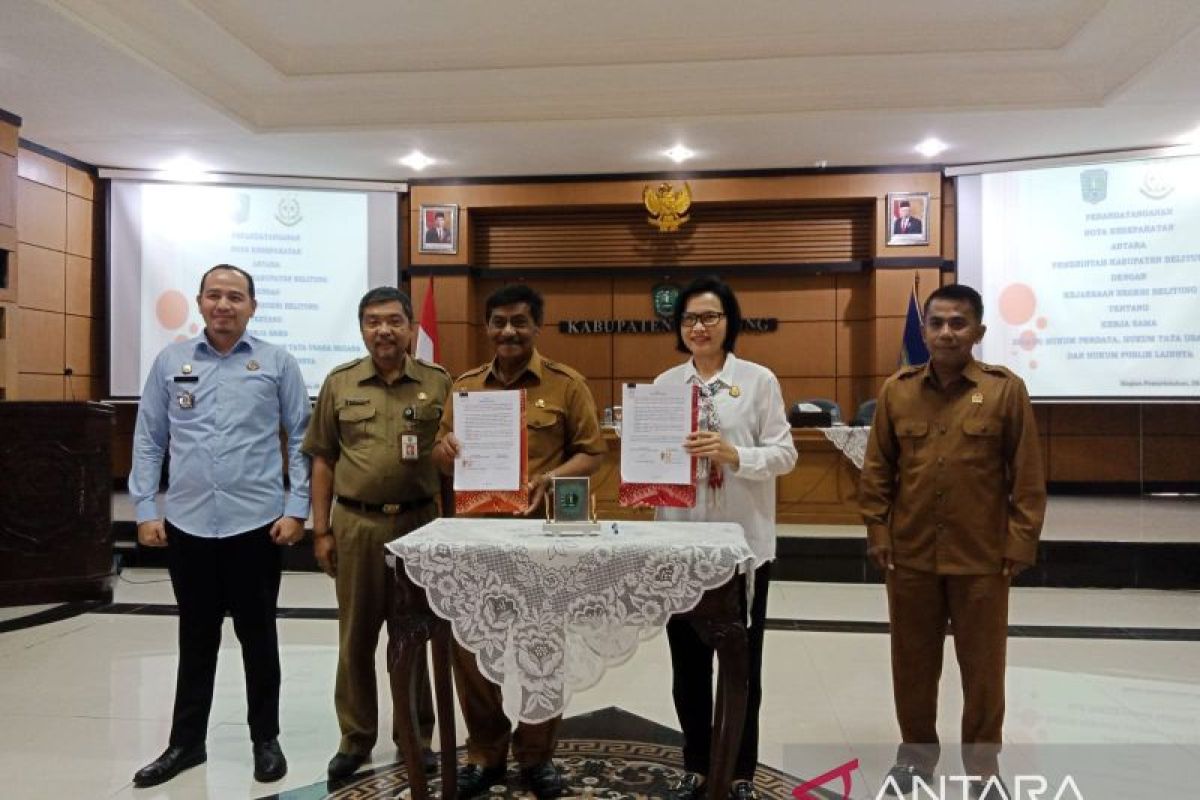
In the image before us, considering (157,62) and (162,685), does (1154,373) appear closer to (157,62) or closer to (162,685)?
(162,685)

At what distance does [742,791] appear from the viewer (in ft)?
7.16

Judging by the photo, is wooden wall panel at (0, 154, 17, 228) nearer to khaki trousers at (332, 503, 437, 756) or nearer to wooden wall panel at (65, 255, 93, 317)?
wooden wall panel at (65, 255, 93, 317)

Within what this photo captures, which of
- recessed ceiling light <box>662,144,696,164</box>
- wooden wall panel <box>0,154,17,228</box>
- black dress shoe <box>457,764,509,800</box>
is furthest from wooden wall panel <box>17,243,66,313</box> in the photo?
black dress shoe <box>457,764,509,800</box>

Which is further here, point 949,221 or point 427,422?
point 949,221

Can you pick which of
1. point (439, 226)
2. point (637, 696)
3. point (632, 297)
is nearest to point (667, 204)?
point (632, 297)

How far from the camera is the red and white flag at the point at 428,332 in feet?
24.2

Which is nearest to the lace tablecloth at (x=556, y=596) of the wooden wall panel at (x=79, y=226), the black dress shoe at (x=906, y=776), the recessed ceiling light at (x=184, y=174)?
the black dress shoe at (x=906, y=776)

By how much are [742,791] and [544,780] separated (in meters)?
0.58

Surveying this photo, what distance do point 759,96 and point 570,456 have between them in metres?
4.63

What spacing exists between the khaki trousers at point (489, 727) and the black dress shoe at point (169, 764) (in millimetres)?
940

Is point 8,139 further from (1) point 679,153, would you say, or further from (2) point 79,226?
(1) point 679,153

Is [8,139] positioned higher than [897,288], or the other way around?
[8,139]

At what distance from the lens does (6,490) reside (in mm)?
4535

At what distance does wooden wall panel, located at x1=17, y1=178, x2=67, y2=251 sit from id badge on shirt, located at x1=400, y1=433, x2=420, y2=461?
6343 millimetres
